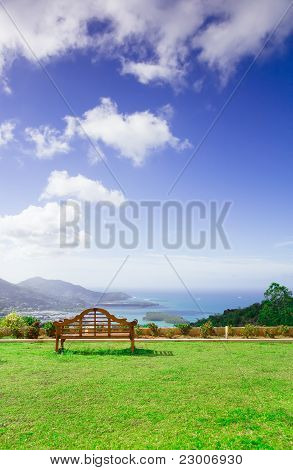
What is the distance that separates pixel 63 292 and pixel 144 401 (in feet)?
166

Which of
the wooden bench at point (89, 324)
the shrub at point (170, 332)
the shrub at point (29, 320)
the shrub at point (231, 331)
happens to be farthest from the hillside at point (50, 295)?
the wooden bench at point (89, 324)

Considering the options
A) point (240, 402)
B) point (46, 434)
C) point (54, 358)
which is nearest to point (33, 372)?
point (54, 358)

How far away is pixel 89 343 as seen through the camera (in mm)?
12141

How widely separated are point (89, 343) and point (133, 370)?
4218 millimetres

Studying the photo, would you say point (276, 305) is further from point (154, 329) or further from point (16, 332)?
point (16, 332)

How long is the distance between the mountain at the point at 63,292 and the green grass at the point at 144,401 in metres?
31.3

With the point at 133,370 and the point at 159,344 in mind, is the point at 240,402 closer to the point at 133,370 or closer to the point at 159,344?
the point at 133,370

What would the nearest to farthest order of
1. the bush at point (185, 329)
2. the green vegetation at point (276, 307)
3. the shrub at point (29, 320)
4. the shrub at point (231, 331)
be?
the shrub at point (231, 331) → the bush at point (185, 329) → the shrub at point (29, 320) → the green vegetation at point (276, 307)

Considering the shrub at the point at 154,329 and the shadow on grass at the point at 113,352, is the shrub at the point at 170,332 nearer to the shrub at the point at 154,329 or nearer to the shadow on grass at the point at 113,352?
the shrub at the point at 154,329

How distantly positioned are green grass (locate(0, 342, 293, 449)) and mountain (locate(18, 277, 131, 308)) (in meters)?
31.3

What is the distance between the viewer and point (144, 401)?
6.04 metres

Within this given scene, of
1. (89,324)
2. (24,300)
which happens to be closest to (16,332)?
(89,324)

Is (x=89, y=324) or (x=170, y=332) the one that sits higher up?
(x=89, y=324)

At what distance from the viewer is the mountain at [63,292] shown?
42478 mm
